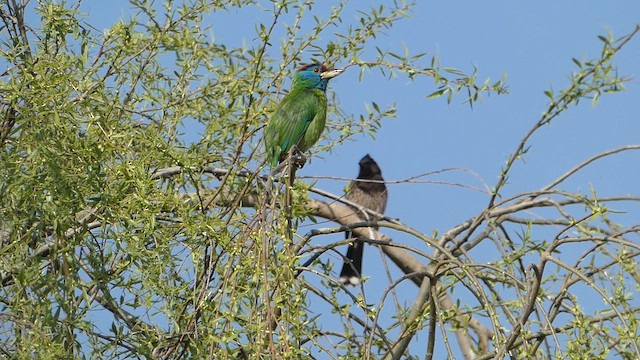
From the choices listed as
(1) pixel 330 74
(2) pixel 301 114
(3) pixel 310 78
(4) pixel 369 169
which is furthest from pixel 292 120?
(4) pixel 369 169

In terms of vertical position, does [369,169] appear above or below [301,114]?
above

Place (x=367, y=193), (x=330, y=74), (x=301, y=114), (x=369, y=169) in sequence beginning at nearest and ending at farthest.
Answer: (x=330, y=74) < (x=301, y=114) < (x=367, y=193) < (x=369, y=169)

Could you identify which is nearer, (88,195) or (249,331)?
(249,331)

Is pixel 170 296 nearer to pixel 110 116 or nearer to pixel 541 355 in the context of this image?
pixel 110 116

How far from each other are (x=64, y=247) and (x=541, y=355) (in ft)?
4.99

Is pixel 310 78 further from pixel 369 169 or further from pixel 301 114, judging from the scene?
pixel 369 169

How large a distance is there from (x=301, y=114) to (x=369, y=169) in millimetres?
3287

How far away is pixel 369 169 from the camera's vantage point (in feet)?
29.5

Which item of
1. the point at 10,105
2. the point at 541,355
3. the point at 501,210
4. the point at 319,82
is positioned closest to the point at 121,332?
the point at 10,105

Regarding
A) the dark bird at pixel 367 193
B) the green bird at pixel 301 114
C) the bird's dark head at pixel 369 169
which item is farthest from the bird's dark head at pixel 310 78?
the bird's dark head at pixel 369 169

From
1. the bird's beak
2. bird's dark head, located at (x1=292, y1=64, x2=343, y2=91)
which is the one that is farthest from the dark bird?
the bird's beak

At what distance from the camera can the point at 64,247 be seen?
145 inches

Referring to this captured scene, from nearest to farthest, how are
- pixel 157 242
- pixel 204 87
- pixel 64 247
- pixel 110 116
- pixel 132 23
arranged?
1. pixel 64 247
2. pixel 157 242
3. pixel 110 116
4. pixel 132 23
5. pixel 204 87

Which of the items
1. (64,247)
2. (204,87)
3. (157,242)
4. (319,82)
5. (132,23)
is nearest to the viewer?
(64,247)
